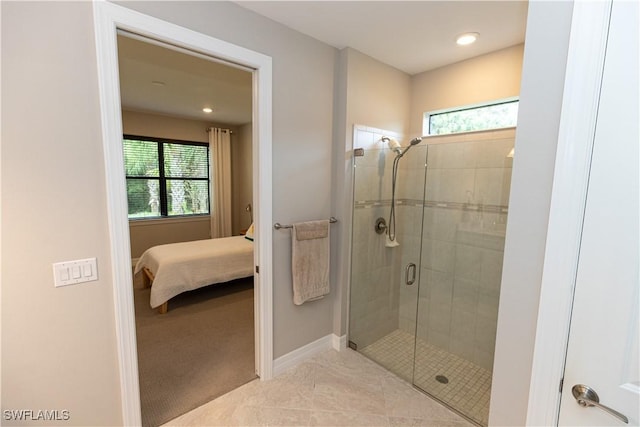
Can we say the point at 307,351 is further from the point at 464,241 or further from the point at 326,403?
the point at 464,241

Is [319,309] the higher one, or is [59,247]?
[59,247]

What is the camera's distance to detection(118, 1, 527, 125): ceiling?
5.79ft

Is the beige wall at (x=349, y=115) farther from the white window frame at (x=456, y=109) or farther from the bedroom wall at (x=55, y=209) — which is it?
the bedroom wall at (x=55, y=209)

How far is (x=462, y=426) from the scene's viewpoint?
6.04ft

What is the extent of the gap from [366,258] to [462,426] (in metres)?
1.36

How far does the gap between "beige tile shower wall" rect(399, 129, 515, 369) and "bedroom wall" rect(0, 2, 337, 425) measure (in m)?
2.06

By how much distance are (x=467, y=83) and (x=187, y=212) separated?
502cm

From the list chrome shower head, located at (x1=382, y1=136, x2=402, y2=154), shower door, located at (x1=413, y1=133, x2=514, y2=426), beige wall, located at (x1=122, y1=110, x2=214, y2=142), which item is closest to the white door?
shower door, located at (x1=413, y1=133, x2=514, y2=426)

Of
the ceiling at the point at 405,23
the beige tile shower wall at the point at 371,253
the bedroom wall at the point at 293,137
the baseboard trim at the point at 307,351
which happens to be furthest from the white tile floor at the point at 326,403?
the ceiling at the point at 405,23

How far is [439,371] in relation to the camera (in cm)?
235

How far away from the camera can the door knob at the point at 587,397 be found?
90 centimetres

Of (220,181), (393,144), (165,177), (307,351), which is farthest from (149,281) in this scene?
(393,144)

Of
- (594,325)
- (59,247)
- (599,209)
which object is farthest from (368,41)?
(59,247)

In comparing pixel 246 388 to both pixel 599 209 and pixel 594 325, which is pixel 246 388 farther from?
pixel 599 209
